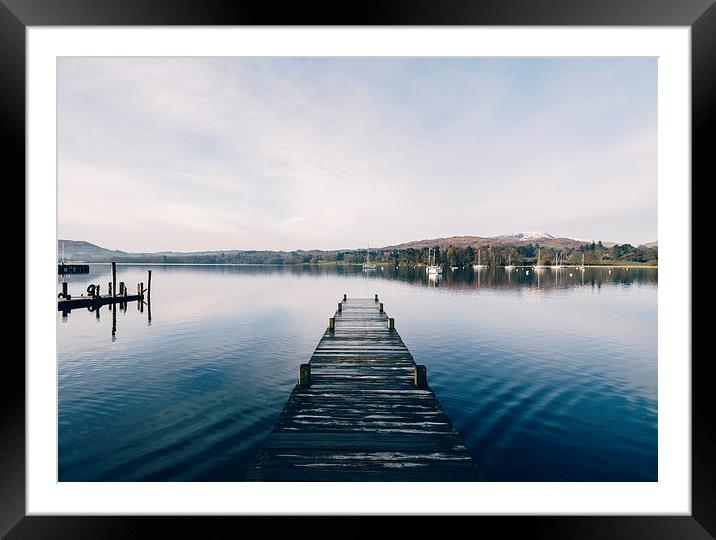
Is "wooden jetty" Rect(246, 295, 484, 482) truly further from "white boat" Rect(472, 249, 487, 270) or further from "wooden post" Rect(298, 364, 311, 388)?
"white boat" Rect(472, 249, 487, 270)

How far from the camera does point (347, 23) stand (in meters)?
1.76

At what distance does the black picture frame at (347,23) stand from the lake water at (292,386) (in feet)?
9.44

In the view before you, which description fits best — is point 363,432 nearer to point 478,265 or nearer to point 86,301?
point 86,301

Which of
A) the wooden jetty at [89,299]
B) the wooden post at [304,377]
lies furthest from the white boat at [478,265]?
the wooden post at [304,377]

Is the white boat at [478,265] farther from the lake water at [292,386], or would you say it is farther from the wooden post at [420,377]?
the wooden post at [420,377]

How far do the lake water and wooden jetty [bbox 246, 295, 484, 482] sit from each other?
1.48 meters

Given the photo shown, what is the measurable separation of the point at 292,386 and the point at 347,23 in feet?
24.9

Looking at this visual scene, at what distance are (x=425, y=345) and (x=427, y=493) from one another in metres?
10.4

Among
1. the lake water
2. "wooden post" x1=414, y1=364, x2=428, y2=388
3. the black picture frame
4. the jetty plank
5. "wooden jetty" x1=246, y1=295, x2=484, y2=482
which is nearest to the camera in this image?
the black picture frame

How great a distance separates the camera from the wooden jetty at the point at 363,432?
280 cm

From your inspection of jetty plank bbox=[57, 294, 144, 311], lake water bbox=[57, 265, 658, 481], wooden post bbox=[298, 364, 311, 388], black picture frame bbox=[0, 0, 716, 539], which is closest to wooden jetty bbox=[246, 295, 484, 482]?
wooden post bbox=[298, 364, 311, 388]

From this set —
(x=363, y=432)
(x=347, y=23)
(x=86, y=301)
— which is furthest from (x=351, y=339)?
(x=86, y=301)

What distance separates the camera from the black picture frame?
1.71 m

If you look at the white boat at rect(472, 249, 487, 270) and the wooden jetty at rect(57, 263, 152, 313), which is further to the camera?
the white boat at rect(472, 249, 487, 270)
